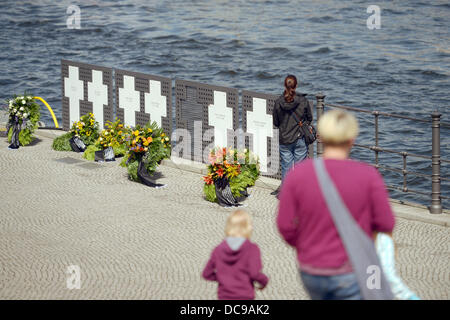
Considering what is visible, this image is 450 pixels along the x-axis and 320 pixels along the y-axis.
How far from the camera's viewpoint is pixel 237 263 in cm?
691

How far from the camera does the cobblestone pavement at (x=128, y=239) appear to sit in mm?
9891

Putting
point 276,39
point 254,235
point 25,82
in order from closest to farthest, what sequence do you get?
point 254,235 < point 25,82 < point 276,39

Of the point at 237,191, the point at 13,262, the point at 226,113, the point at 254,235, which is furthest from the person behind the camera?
the point at 226,113

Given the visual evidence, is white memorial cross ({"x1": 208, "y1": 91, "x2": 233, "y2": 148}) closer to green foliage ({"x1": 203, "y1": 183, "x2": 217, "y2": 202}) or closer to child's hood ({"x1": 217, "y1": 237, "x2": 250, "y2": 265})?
green foliage ({"x1": 203, "y1": 183, "x2": 217, "y2": 202})

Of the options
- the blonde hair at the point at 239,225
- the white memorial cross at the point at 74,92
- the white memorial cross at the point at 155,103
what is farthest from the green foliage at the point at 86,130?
the blonde hair at the point at 239,225

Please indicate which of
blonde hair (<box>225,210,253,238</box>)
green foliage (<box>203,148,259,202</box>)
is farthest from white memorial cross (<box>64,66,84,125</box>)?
blonde hair (<box>225,210,253,238</box>)

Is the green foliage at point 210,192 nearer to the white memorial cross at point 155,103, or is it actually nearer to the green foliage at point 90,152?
the white memorial cross at point 155,103

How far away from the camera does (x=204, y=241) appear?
38.1ft

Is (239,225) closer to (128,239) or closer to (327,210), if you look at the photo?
(327,210)

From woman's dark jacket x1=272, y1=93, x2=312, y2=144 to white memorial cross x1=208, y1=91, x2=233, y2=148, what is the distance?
92.8 inches

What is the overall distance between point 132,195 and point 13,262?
11.7 feet

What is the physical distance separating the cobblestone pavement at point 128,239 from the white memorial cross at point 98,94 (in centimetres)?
250
